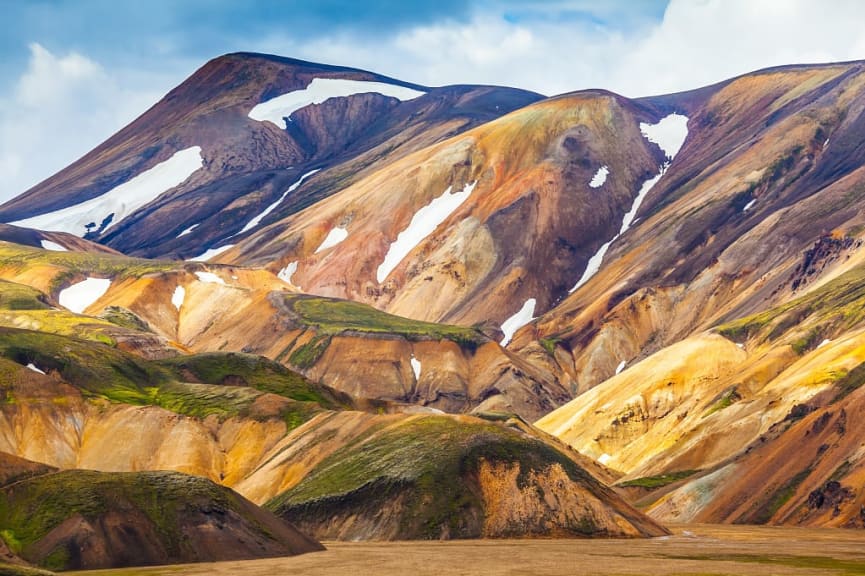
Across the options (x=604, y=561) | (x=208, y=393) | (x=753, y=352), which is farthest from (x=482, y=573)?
(x=753, y=352)

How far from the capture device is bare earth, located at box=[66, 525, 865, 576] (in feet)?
244

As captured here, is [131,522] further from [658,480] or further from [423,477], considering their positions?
[658,480]

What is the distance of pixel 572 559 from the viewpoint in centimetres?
8150

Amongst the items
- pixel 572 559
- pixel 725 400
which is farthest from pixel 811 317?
pixel 572 559

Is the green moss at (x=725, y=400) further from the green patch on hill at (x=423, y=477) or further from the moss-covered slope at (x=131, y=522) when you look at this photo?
the moss-covered slope at (x=131, y=522)

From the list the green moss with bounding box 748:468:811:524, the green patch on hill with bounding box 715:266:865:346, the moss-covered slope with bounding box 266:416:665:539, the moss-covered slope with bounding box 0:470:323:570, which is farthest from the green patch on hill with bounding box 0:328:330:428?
the green patch on hill with bounding box 715:266:865:346

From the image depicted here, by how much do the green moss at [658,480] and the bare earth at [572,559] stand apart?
40904 millimetres

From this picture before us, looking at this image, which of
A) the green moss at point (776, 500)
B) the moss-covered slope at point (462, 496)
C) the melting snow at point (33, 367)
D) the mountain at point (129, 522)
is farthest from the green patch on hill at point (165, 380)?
the mountain at point (129, 522)

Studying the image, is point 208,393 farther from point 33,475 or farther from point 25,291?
point 25,291

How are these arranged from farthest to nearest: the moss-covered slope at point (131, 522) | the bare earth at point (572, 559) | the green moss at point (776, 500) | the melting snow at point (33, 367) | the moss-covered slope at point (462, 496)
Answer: the melting snow at point (33, 367), the green moss at point (776, 500), the moss-covered slope at point (462, 496), the moss-covered slope at point (131, 522), the bare earth at point (572, 559)

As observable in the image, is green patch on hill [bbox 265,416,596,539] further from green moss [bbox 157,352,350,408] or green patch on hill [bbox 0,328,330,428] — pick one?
green moss [bbox 157,352,350,408]

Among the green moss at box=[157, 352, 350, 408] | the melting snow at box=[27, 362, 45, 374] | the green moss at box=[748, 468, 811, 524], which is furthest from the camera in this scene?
the green moss at box=[157, 352, 350, 408]

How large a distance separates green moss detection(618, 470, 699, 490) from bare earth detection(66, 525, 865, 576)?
4090 centimetres

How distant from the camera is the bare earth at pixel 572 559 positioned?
74500mm
